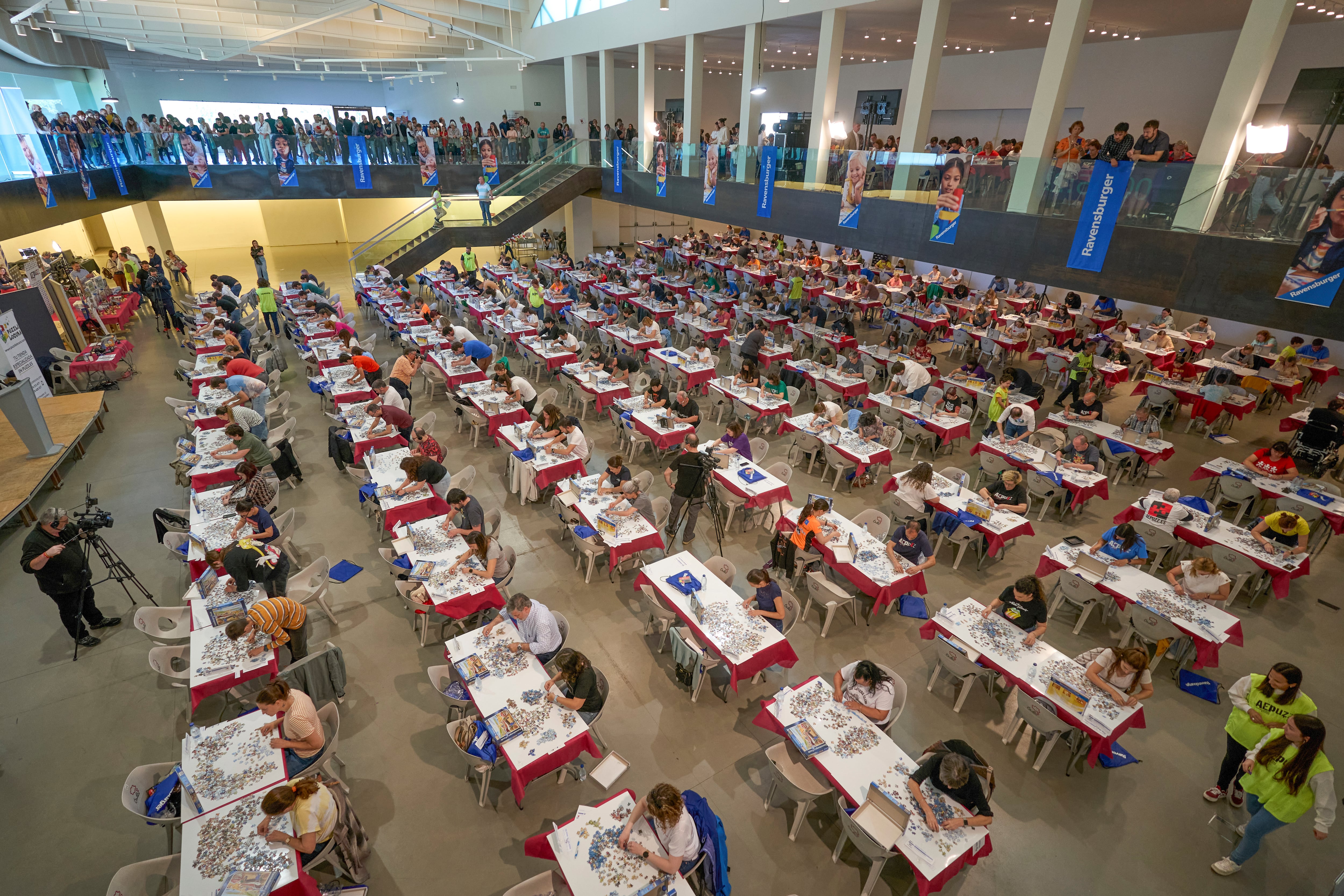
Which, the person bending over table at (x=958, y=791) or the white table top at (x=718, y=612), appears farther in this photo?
the white table top at (x=718, y=612)

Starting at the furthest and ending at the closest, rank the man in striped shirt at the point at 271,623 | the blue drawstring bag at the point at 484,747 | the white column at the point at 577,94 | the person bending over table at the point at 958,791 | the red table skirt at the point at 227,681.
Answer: the white column at the point at 577,94 → the man in striped shirt at the point at 271,623 → the red table skirt at the point at 227,681 → the blue drawstring bag at the point at 484,747 → the person bending over table at the point at 958,791

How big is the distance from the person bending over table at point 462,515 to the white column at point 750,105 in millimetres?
14040

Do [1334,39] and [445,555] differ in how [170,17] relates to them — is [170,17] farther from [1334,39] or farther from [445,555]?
[1334,39]

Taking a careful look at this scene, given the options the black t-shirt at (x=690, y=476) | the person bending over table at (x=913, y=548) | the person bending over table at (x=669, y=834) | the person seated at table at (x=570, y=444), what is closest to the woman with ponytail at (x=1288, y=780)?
the person bending over table at (x=913, y=548)

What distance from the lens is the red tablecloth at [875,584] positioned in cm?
717

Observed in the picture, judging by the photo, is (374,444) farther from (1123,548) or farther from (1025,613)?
(1123,548)

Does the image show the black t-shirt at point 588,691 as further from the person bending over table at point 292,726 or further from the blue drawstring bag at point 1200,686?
the blue drawstring bag at point 1200,686

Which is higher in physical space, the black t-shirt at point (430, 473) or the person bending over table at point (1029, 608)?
the black t-shirt at point (430, 473)

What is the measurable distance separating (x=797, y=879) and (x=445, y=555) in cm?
477

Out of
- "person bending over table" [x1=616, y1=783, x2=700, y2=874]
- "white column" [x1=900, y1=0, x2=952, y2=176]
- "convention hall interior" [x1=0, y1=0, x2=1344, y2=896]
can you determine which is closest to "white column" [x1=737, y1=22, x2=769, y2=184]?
"convention hall interior" [x1=0, y1=0, x2=1344, y2=896]

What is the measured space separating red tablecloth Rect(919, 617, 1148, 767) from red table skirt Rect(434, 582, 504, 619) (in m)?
4.90

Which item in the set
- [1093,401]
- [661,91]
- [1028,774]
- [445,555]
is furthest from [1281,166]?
[661,91]

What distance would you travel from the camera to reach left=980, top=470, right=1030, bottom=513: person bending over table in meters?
8.38

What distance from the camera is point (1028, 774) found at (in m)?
5.96
